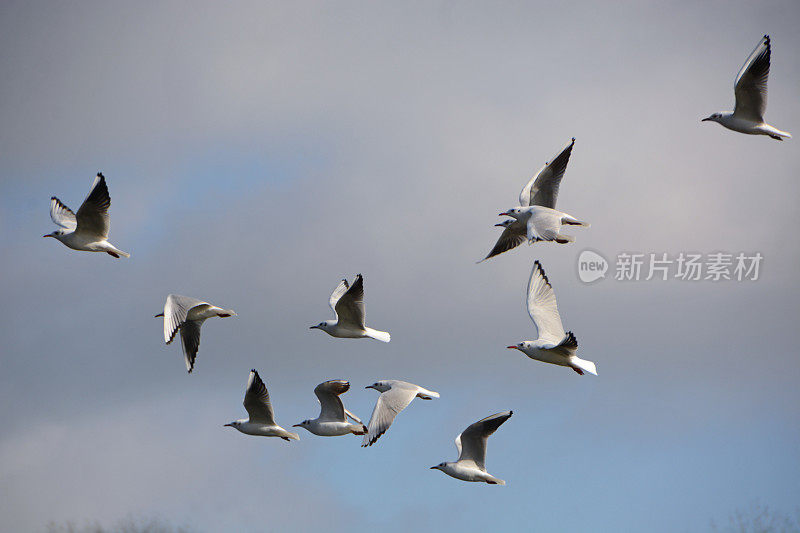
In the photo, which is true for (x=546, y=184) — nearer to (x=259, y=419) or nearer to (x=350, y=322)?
(x=350, y=322)

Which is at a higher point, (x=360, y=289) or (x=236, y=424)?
(x=360, y=289)

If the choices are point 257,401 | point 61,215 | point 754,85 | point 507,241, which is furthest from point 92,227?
point 754,85

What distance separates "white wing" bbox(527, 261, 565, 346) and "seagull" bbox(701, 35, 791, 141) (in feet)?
15.2

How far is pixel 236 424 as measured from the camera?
1805 centimetres

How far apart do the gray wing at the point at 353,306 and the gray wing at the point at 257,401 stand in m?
1.74

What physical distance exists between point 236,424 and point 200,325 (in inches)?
73.6

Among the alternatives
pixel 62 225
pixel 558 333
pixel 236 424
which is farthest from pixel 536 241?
pixel 62 225

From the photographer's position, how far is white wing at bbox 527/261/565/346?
15.6m

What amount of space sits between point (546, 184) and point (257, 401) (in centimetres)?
619

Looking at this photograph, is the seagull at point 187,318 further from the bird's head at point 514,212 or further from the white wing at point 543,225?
the white wing at point 543,225

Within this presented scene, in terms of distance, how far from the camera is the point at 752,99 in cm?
1761

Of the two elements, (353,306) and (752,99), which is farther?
(752,99)

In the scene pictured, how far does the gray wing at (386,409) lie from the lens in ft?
48.6

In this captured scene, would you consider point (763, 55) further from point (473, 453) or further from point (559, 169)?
point (473, 453)
